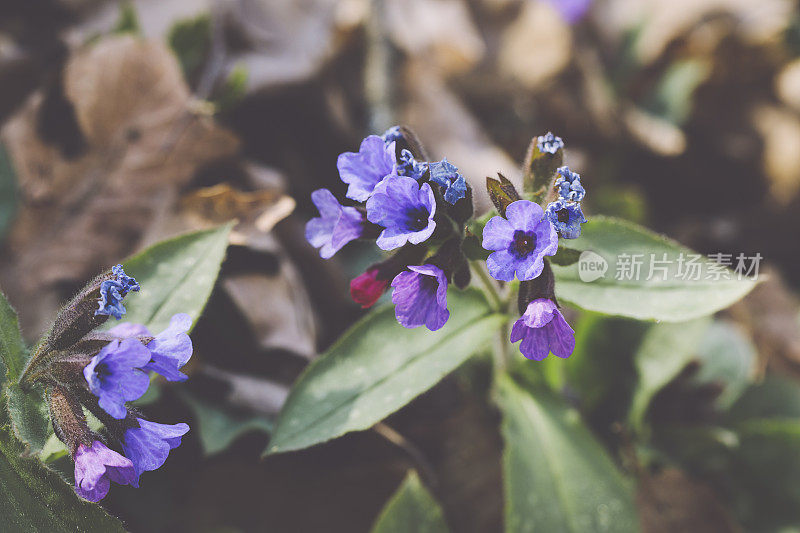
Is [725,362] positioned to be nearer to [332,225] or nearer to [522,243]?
[522,243]

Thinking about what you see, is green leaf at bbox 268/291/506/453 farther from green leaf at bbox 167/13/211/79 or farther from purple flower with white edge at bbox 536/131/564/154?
green leaf at bbox 167/13/211/79

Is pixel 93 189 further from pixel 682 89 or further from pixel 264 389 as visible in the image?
pixel 682 89

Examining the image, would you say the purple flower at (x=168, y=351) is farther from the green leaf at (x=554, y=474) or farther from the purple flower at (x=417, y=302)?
the green leaf at (x=554, y=474)

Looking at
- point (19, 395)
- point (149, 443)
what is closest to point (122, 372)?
point (149, 443)

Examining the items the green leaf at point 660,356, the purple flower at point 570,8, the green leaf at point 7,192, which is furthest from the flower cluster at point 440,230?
the purple flower at point 570,8

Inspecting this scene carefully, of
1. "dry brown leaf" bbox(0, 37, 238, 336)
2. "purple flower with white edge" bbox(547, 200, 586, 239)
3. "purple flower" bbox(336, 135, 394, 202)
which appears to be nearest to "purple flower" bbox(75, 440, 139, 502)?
"purple flower" bbox(336, 135, 394, 202)

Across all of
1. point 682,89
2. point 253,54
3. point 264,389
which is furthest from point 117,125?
point 682,89
